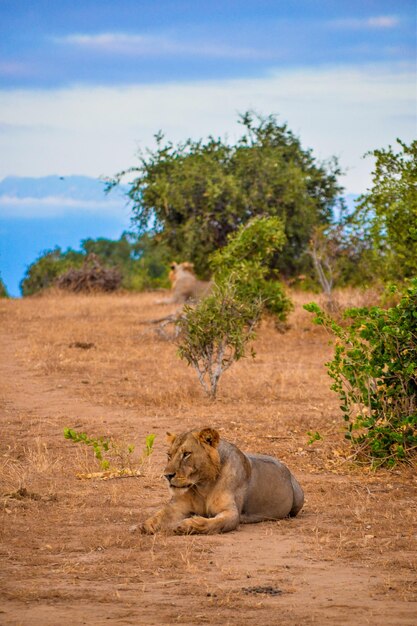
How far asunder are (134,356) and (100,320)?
7051mm

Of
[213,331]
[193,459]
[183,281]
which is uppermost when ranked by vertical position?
[183,281]

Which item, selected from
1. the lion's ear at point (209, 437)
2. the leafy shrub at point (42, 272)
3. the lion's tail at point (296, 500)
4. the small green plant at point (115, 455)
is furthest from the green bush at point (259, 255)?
the leafy shrub at point (42, 272)

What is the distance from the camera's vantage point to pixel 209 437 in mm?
6902

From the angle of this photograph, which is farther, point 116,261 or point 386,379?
point 116,261

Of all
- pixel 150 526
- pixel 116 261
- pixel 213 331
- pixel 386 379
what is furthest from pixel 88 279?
pixel 150 526

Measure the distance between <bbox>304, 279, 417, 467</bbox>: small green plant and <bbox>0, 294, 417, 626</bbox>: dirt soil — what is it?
0.27 m

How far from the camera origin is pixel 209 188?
29281 mm

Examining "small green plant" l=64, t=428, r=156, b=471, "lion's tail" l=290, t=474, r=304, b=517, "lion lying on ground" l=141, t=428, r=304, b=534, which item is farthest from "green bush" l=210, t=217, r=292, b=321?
"lion lying on ground" l=141, t=428, r=304, b=534

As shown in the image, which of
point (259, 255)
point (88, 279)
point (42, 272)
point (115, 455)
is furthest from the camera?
point (42, 272)

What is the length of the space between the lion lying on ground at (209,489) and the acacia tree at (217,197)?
21984 millimetres

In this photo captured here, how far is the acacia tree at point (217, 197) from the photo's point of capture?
29828 mm

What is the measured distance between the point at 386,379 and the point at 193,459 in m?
3.38

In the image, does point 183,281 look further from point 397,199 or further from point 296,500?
point 296,500

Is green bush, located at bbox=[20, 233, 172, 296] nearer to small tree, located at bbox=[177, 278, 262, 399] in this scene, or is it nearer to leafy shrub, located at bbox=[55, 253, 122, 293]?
leafy shrub, located at bbox=[55, 253, 122, 293]
